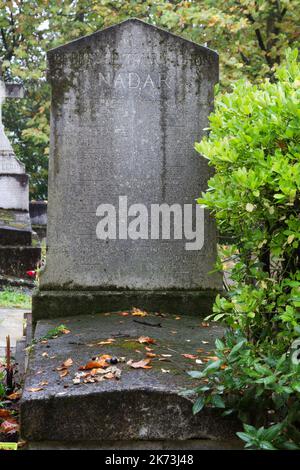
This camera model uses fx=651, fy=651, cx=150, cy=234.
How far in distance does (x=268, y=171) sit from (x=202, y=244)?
2.05 meters

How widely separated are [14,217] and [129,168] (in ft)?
22.1

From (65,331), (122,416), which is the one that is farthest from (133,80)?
(122,416)

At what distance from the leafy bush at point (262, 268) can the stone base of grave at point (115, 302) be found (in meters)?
1.45

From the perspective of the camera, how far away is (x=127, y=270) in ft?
16.2

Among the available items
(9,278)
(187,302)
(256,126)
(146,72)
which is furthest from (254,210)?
(9,278)

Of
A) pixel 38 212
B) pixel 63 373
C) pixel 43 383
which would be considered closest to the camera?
pixel 43 383

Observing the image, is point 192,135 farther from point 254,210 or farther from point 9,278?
point 9,278

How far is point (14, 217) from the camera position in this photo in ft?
37.1

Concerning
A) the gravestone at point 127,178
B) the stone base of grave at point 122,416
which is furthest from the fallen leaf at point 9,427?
the gravestone at point 127,178

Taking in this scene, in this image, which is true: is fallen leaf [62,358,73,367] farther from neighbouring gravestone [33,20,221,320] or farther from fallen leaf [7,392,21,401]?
neighbouring gravestone [33,20,221,320]

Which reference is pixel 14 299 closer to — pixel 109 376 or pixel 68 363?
pixel 68 363

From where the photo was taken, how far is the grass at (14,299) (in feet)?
29.0

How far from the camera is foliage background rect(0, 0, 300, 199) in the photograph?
1273 centimetres

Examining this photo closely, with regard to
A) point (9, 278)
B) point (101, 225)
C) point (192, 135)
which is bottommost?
point (9, 278)
